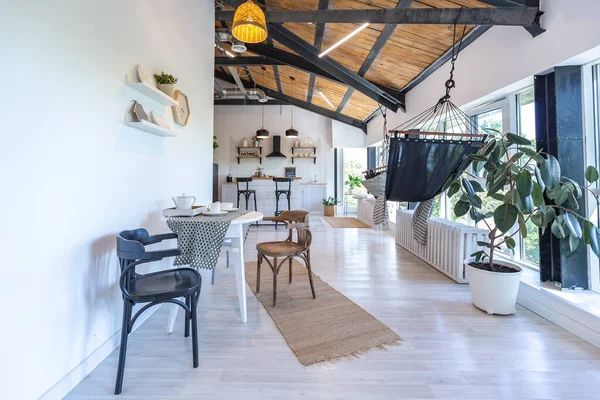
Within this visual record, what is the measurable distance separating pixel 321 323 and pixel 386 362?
0.60 metres

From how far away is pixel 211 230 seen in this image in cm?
182

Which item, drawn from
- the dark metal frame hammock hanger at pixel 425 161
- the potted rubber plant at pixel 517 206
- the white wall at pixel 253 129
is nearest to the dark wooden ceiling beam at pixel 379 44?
the dark metal frame hammock hanger at pixel 425 161

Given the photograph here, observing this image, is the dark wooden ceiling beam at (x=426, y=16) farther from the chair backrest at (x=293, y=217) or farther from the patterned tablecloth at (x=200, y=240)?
the patterned tablecloth at (x=200, y=240)

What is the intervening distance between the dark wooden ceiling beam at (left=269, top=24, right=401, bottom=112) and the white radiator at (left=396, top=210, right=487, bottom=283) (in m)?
2.72

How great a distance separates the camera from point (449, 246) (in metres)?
3.17

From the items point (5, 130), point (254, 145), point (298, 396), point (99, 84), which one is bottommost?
point (298, 396)

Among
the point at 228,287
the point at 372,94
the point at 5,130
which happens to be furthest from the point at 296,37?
the point at 5,130

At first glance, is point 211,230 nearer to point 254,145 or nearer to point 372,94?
point 372,94

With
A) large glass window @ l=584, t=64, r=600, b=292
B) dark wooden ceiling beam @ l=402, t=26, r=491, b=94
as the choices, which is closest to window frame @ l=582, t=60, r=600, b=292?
large glass window @ l=584, t=64, r=600, b=292

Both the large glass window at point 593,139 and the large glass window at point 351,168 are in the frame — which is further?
the large glass window at point 351,168

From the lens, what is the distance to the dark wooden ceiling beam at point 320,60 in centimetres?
472

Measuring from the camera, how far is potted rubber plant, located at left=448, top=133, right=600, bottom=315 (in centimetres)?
192

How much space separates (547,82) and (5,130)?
357 centimetres

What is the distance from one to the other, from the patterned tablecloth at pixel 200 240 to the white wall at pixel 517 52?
9.31 ft
